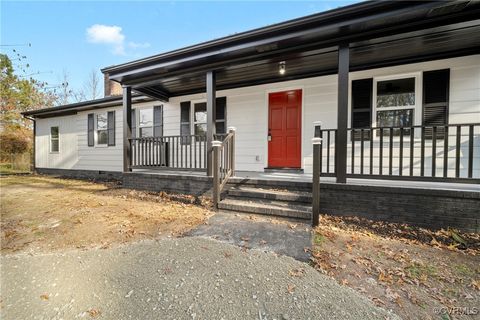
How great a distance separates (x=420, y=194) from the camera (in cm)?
346

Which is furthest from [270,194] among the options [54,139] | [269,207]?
[54,139]

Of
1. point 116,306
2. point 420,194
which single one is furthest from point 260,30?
point 116,306

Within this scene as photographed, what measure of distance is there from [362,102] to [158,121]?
251 inches

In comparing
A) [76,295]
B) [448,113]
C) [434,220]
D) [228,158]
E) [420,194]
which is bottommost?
[76,295]

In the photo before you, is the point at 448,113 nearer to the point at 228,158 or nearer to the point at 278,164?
the point at 278,164

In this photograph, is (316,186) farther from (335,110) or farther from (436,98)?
(436,98)

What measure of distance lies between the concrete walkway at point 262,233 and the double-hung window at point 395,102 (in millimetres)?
3247

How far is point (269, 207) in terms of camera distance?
13.0 feet

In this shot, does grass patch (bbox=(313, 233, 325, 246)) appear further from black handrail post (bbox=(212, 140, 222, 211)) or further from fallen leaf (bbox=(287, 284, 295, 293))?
black handrail post (bbox=(212, 140, 222, 211))

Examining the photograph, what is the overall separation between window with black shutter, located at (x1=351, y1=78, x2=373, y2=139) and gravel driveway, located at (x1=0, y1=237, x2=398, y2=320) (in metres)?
3.92

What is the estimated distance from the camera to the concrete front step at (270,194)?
4.05 m

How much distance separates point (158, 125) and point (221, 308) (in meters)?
7.20

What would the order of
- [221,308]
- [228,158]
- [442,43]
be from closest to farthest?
[221,308] → [442,43] → [228,158]

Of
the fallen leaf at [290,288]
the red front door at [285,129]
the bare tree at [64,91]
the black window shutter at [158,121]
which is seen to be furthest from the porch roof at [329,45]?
the bare tree at [64,91]
